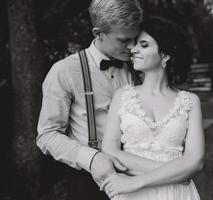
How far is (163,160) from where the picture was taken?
233 centimetres

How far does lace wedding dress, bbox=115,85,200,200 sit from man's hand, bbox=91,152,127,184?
152 mm

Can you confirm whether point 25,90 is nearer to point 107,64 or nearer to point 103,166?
point 107,64

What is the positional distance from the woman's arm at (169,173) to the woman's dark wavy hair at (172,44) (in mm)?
459

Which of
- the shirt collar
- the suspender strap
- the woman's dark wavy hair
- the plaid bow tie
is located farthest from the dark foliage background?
the woman's dark wavy hair

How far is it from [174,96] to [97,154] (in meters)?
0.56

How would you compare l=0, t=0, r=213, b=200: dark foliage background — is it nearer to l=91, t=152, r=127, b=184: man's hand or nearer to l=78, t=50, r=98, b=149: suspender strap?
l=78, t=50, r=98, b=149: suspender strap

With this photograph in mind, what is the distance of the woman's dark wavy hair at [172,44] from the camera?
7.89ft

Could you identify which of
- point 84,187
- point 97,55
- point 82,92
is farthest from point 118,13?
point 84,187

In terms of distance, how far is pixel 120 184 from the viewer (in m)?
2.21

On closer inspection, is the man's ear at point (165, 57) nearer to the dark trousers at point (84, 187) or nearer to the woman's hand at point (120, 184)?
the woman's hand at point (120, 184)

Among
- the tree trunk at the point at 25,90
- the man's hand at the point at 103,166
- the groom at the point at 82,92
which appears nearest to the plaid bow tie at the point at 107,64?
the groom at the point at 82,92

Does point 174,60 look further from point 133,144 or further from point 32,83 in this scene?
point 32,83

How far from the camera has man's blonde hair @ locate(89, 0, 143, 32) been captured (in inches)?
99.3

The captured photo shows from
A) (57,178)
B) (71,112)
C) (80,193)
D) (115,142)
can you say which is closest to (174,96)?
(115,142)
